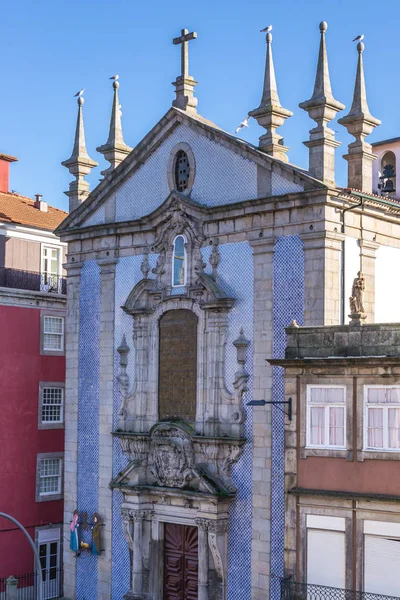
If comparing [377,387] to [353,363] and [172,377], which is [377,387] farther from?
[172,377]

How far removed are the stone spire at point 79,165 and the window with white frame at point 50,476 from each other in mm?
8224

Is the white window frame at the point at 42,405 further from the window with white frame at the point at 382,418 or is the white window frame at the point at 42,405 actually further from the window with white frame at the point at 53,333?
the window with white frame at the point at 382,418

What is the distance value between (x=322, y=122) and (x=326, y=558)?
33.2ft

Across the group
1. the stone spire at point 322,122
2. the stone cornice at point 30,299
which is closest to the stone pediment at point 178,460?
the stone cornice at point 30,299

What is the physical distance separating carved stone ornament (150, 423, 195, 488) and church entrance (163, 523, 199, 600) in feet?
4.17

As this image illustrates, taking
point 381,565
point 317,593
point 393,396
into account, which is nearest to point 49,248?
point 393,396

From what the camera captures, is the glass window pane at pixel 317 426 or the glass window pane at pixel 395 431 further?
the glass window pane at pixel 317 426

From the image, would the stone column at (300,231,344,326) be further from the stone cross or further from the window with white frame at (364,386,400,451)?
the stone cross

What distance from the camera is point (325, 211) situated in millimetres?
24328

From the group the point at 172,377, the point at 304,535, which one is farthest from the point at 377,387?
the point at 172,377

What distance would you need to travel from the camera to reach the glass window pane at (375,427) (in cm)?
2078

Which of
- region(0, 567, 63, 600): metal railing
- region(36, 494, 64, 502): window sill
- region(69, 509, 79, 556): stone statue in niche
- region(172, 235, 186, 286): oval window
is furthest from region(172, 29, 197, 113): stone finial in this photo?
region(0, 567, 63, 600): metal railing

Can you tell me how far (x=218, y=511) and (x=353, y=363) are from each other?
643cm

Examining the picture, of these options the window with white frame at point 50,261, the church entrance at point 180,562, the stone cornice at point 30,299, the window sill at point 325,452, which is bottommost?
the church entrance at point 180,562
